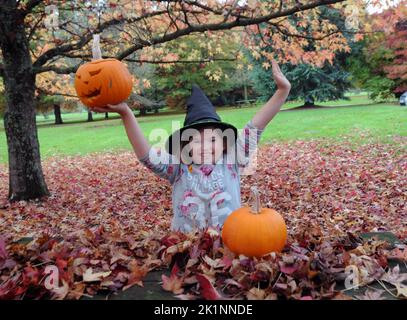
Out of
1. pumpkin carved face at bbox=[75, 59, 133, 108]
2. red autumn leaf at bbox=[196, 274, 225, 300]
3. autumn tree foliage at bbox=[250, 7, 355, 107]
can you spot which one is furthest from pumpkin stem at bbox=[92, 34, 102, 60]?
autumn tree foliage at bbox=[250, 7, 355, 107]

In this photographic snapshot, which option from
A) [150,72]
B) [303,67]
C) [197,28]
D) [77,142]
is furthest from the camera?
[150,72]

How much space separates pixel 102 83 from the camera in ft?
9.53

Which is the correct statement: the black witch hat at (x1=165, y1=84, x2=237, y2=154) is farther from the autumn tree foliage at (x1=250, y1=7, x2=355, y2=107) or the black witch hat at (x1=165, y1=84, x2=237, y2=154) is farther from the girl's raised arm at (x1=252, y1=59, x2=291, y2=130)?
the autumn tree foliage at (x1=250, y1=7, x2=355, y2=107)

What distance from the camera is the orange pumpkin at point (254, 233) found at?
1.99 metres

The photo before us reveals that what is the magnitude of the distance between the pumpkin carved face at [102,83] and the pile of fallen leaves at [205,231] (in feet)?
3.07

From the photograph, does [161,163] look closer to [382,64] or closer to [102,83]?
[102,83]

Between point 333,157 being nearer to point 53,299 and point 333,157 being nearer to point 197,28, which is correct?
point 197,28

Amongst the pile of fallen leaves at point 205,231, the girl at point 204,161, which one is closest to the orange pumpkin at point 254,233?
the pile of fallen leaves at point 205,231

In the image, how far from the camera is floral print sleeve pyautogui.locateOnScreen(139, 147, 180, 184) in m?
2.89

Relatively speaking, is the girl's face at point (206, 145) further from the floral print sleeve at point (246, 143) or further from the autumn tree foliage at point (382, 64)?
the autumn tree foliage at point (382, 64)

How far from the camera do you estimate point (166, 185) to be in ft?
30.8

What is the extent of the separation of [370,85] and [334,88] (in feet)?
9.80

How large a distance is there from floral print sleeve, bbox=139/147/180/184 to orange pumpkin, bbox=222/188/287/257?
0.95 m
